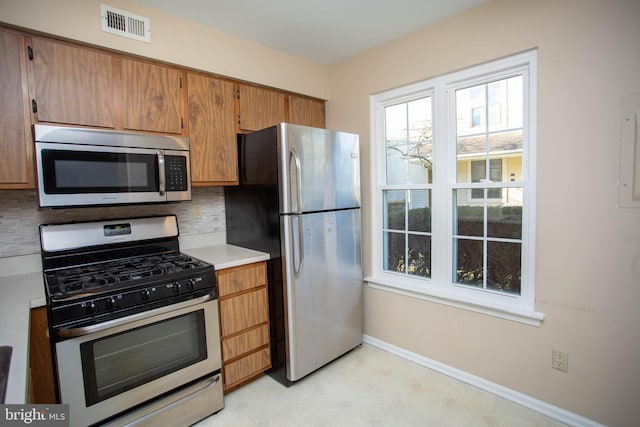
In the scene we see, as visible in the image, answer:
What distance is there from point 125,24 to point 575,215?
2.81 m

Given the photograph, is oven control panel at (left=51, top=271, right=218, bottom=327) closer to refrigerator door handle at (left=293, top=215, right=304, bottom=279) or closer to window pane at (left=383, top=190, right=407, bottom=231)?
refrigerator door handle at (left=293, top=215, right=304, bottom=279)

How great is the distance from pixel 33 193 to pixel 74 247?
0.39 m

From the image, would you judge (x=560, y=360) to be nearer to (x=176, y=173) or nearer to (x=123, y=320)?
(x=123, y=320)

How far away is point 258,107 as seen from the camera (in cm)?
256

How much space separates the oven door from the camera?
1502 mm

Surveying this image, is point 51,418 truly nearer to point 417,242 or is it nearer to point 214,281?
point 214,281

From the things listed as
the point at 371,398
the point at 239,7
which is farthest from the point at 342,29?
the point at 371,398

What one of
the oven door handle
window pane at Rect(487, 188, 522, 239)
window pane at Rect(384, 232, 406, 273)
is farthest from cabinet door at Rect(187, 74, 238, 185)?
window pane at Rect(487, 188, 522, 239)

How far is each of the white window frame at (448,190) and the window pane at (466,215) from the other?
4 centimetres

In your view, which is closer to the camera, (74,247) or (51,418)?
(51,418)

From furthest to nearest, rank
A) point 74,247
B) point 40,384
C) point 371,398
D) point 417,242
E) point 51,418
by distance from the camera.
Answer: point 417,242
point 371,398
point 74,247
point 40,384
point 51,418

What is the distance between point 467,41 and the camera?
6.98ft

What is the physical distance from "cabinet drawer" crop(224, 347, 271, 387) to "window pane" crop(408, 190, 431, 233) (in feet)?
4.86

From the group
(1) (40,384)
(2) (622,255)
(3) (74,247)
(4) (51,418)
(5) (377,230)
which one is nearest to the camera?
(4) (51,418)
